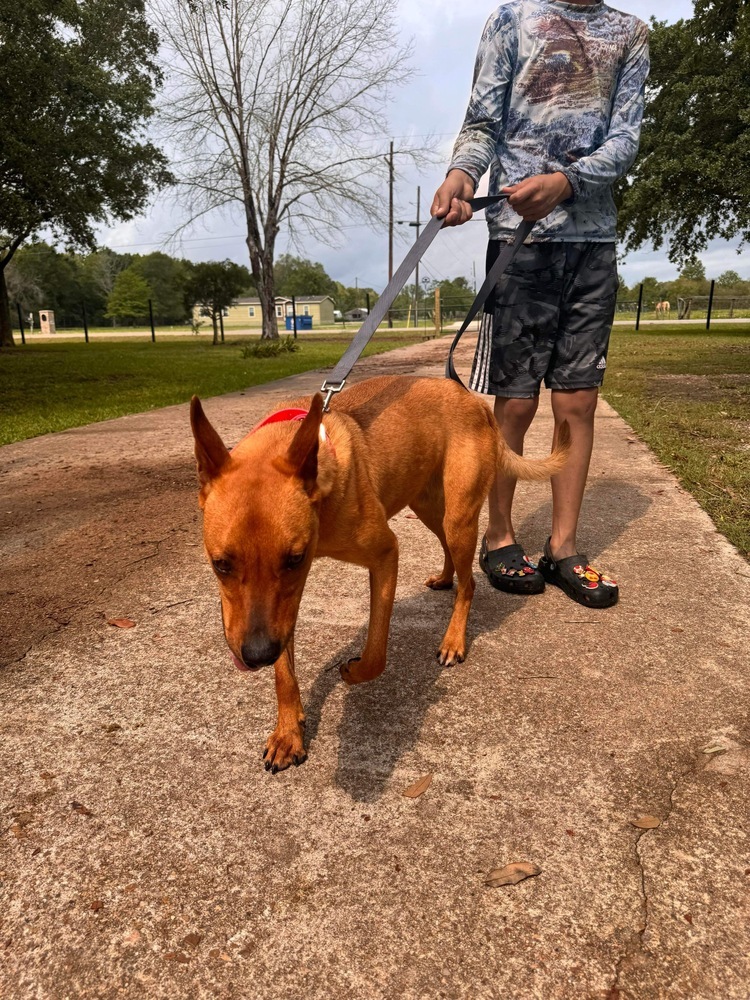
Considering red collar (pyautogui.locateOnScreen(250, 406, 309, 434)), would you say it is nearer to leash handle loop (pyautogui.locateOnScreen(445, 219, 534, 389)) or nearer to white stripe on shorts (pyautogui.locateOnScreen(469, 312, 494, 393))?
leash handle loop (pyautogui.locateOnScreen(445, 219, 534, 389))

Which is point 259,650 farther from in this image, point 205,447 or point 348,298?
point 348,298

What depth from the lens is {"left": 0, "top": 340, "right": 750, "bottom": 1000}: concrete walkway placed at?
141cm

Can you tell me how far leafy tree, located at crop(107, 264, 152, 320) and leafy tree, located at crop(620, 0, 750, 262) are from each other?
80.7 m

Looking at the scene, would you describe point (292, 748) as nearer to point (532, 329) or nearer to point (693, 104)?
point (532, 329)

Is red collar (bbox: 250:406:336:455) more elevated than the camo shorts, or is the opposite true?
the camo shorts

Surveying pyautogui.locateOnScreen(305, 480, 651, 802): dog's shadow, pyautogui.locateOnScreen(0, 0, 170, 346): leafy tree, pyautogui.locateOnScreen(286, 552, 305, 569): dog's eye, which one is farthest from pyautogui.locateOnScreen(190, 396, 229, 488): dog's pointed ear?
pyautogui.locateOnScreen(0, 0, 170, 346): leafy tree

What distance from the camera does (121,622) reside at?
2969mm

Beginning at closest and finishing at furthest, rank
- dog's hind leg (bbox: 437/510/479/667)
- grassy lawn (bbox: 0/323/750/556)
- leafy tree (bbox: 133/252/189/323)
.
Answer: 1. dog's hind leg (bbox: 437/510/479/667)
2. grassy lawn (bbox: 0/323/750/556)
3. leafy tree (bbox: 133/252/189/323)

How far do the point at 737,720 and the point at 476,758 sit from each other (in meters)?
0.91

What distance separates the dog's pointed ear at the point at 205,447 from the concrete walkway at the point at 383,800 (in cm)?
91

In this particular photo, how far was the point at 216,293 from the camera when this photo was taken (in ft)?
93.9

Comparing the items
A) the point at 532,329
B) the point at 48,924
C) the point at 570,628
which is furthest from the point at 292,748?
the point at 532,329

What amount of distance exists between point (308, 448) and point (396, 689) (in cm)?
109

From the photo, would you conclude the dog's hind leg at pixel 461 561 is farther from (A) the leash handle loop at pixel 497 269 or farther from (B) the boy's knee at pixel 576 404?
(B) the boy's knee at pixel 576 404
